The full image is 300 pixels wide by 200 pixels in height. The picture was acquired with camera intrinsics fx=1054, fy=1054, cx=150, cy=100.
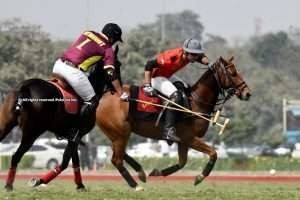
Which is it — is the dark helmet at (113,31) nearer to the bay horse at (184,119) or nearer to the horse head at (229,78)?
the bay horse at (184,119)

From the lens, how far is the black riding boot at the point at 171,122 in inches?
713

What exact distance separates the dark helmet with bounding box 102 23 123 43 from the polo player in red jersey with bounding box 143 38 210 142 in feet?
3.82

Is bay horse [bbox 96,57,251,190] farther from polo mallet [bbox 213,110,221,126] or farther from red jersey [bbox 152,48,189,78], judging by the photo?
red jersey [bbox 152,48,189,78]

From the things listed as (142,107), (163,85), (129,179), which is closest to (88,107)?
(129,179)

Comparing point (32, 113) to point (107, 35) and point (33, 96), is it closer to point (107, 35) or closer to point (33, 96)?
point (33, 96)

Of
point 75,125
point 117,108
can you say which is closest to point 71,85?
point 75,125

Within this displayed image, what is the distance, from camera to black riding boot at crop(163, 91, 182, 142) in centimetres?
1811

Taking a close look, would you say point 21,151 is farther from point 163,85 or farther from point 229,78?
point 229,78

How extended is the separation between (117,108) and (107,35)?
1.74 m

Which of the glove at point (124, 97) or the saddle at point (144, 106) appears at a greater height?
the glove at point (124, 97)

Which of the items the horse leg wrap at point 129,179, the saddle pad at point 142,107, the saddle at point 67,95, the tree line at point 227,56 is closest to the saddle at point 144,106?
the saddle pad at point 142,107

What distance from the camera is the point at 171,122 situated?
716 inches

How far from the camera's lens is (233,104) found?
77.8 m

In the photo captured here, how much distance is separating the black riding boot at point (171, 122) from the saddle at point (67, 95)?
2043 millimetres
